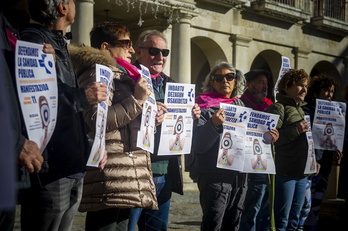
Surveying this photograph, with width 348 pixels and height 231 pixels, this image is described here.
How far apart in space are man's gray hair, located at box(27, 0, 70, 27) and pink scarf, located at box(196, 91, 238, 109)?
6.14 feet

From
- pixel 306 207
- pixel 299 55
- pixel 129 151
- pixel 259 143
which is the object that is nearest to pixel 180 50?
pixel 299 55

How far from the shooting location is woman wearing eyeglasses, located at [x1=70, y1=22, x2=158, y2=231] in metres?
2.77

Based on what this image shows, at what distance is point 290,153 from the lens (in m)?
4.69

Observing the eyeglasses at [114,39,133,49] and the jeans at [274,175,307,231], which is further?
the jeans at [274,175,307,231]

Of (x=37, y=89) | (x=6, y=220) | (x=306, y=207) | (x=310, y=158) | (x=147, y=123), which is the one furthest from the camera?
(x=306, y=207)

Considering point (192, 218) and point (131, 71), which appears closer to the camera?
point (131, 71)

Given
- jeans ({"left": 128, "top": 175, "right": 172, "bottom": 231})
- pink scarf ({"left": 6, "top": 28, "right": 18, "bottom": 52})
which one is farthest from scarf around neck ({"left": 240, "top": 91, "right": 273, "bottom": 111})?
pink scarf ({"left": 6, "top": 28, "right": 18, "bottom": 52})

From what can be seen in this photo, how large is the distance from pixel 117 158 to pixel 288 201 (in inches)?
82.0

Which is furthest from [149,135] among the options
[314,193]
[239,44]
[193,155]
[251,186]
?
[239,44]

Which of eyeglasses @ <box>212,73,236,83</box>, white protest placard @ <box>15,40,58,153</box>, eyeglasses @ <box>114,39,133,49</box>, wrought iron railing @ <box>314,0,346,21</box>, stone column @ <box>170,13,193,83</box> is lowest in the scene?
white protest placard @ <box>15,40,58,153</box>

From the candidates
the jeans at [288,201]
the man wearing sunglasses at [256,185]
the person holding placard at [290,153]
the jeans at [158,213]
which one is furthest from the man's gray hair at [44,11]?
the jeans at [288,201]

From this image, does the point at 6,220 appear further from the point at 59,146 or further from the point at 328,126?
the point at 328,126

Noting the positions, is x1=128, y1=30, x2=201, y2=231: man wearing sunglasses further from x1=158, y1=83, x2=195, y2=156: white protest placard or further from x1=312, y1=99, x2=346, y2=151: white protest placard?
x1=312, y1=99, x2=346, y2=151: white protest placard

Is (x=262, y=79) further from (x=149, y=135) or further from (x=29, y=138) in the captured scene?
(x=29, y=138)
